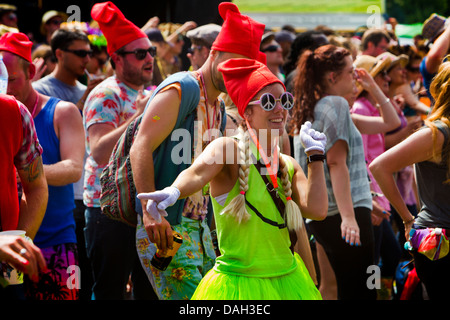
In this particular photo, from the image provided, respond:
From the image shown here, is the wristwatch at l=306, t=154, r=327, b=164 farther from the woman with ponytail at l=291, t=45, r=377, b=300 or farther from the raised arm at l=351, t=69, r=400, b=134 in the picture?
the raised arm at l=351, t=69, r=400, b=134

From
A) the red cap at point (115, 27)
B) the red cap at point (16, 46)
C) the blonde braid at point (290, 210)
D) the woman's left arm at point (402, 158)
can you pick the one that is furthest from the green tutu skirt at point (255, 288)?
the red cap at point (115, 27)

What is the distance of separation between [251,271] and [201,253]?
26.8 inches

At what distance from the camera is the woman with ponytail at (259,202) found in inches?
125

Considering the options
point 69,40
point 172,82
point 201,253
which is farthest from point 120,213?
point 69,40

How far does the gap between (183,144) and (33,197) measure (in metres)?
1.01

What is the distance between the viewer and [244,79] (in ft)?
11.1

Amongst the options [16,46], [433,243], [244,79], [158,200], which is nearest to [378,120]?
[433,243]

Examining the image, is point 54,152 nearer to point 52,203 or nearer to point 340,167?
point 52,203

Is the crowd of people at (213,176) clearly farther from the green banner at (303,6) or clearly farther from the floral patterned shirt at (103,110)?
the green banner at (303,6)

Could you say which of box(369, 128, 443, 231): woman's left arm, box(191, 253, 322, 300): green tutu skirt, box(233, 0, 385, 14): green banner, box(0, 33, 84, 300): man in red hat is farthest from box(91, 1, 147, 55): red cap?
box(233, 0, 385, 14): green banner

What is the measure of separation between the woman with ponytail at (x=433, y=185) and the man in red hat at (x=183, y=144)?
111 cm

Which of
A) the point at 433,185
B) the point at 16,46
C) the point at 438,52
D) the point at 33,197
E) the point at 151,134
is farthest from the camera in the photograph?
the point at 438,52
